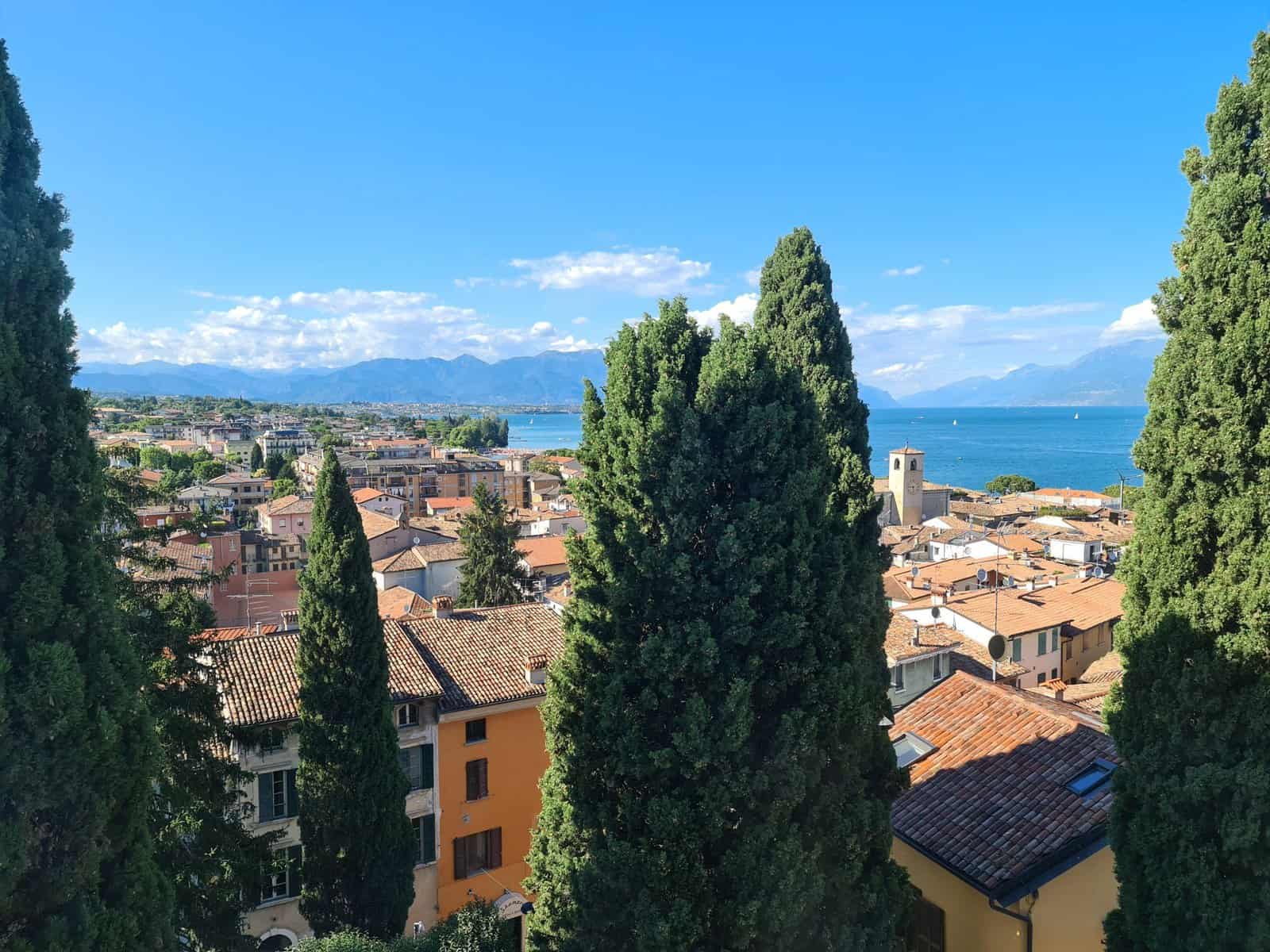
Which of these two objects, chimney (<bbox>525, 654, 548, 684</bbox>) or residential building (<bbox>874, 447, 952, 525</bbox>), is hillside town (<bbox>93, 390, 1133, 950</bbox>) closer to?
chimney (<bbox>525, 654, 548, 684</bbox>)

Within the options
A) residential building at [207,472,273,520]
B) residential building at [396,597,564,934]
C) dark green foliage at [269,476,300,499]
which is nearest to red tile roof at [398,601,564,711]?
residential building at [396,597,564,934]

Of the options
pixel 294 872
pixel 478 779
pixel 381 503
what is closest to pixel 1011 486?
pixel 381 503

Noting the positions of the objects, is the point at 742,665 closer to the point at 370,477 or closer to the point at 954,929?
the point at 954,929

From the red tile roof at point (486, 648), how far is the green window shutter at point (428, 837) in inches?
105

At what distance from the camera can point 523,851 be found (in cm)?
1861

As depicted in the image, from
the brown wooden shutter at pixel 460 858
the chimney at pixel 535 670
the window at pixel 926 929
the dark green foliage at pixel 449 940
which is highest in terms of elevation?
the chimney at pixel 535 670

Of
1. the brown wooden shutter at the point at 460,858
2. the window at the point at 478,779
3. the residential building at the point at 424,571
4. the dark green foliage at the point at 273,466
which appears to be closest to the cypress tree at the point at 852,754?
the window at the point at 478,779

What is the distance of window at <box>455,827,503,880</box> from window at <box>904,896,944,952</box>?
10936 millimetres

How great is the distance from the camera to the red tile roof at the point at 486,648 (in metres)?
18.1

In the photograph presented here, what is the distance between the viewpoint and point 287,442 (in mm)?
154750

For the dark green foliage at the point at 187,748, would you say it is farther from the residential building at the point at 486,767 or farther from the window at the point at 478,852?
the window at the point at 478,852

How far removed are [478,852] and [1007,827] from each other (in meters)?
12.7

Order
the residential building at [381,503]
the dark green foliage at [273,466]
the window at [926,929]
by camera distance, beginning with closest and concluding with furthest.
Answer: the window at [926,929], the residential building at [381,503], the dark green foliage at [273,466]

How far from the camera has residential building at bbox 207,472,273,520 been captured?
87500 mm
